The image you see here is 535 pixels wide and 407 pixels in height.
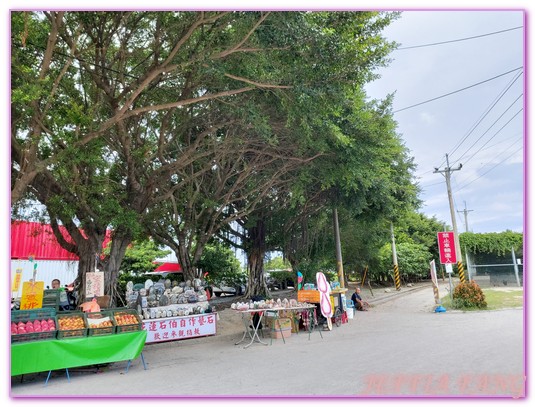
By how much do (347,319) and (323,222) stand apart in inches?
324

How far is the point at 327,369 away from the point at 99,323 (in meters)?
4.05

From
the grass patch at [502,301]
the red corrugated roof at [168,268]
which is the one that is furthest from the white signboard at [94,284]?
the red corrugated roof at [168,268]

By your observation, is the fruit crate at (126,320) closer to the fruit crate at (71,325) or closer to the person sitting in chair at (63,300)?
the fruit crate at (71,325)

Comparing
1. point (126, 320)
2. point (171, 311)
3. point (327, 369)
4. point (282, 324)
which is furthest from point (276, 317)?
point (126, 320)

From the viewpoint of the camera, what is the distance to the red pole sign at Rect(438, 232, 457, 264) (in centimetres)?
1430

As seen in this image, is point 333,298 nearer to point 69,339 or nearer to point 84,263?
point 84,263

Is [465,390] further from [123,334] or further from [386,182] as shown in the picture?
[386,182]

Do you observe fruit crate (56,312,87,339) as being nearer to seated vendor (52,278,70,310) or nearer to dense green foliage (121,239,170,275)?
seated vendor (52,278,70,310)

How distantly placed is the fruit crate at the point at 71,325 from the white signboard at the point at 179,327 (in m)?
2.41

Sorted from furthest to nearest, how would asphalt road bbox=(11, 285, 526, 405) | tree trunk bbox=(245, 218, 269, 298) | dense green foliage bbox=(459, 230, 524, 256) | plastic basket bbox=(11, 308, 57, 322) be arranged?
dense green foliage bbox=(459, 230, 524, 256) → tree trunk bbox=(245, 218, 269, 298) → plastic basket bbox=(11, 308, 57, 322) → asphalt road bbox=(11, 285, 526, 405)

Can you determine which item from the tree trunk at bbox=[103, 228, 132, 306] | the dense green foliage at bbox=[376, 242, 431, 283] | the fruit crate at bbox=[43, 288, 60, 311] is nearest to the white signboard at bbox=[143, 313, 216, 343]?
the tree trunk at bbox=[103, 228, 132, 306]

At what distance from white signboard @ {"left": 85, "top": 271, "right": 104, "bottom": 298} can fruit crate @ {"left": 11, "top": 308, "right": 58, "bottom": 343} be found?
217cm

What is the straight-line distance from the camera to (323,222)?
792 inches

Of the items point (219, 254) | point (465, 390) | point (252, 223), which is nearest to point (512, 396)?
point (465, 390)
